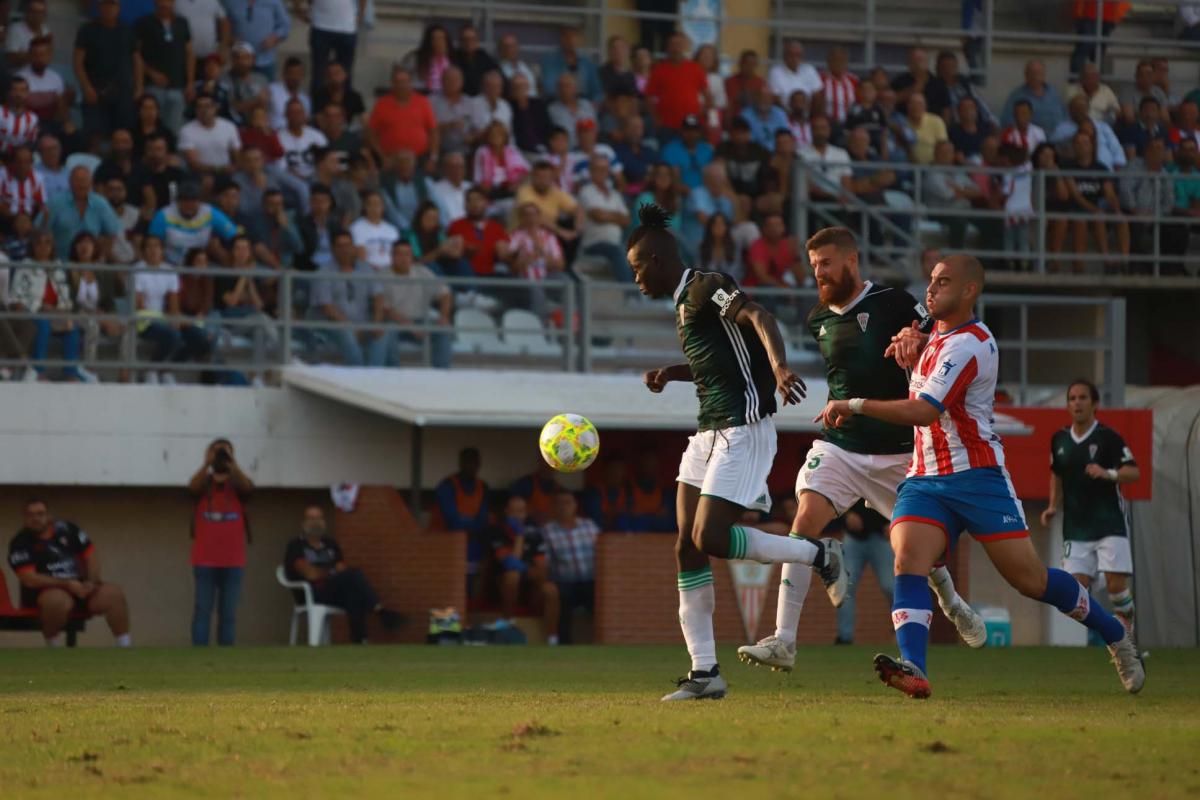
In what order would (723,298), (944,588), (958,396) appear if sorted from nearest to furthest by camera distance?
(958,396), (723,298), (944,588)

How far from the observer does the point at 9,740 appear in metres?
8.23

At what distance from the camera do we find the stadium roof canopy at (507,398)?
1973cm

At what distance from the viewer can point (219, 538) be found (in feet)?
66.0

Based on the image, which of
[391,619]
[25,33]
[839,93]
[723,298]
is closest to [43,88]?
[25,33]

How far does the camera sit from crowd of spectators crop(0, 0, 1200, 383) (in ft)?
67.4

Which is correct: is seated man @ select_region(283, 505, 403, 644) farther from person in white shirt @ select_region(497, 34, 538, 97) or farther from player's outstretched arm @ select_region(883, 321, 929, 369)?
player's outstretched arm @ select_region(883, 321, 929, 369)

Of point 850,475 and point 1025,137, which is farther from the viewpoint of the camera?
point 1025,137

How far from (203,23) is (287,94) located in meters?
1.21

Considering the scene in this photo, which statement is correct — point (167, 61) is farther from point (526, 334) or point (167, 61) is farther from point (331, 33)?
point (526, 334)

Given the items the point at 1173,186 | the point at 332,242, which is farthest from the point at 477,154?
the point at 1173,186

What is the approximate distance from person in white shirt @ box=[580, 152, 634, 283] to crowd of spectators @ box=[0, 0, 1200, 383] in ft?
0.09

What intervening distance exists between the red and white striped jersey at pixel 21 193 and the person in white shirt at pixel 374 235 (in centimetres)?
312

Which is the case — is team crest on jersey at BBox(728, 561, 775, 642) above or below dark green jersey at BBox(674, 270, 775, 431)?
below

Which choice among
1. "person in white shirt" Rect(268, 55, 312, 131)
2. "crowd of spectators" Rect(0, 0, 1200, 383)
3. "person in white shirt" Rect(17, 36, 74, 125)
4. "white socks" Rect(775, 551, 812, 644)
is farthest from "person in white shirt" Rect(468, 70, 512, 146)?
"white socks" Rect(775, 551, 812, 644)
